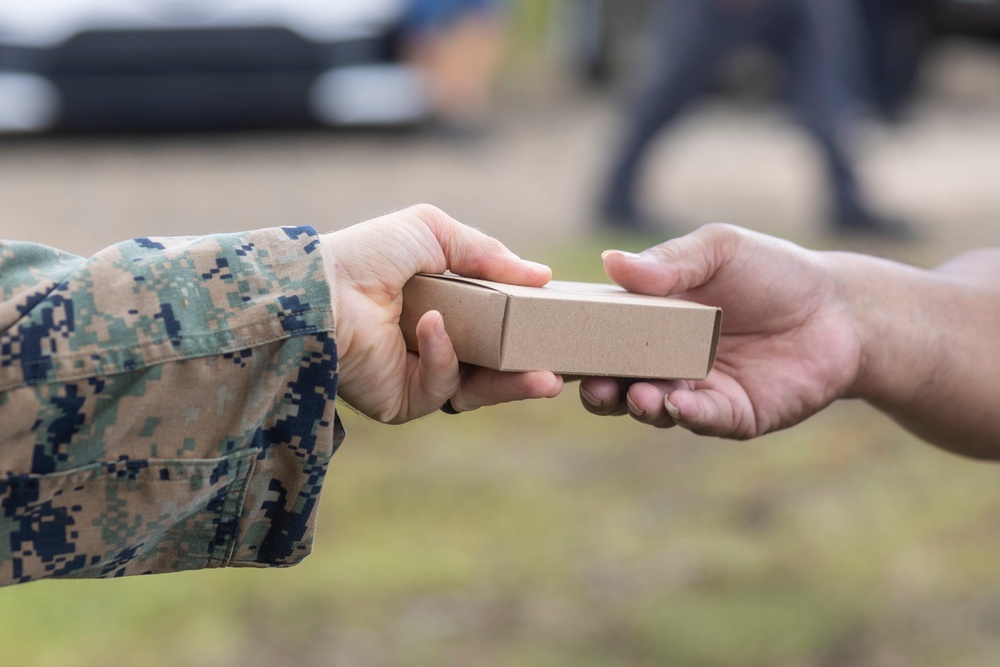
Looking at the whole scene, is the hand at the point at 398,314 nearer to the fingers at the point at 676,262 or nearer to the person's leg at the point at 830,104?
the fingers at the point at 676,262

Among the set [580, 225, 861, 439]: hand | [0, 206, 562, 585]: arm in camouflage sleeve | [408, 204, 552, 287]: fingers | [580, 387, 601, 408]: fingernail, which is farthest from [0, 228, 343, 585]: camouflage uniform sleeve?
[580, 225, 861, 439]: hand

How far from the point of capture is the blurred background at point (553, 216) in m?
2.84

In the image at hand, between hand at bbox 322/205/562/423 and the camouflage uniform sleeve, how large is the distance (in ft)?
0.43

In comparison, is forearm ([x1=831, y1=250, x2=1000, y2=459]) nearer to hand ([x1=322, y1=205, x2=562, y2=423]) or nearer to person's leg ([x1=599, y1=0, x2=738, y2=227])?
hand ([x1=322, y1=205, x2=562, y2=423])

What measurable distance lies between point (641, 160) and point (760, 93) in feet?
11.2

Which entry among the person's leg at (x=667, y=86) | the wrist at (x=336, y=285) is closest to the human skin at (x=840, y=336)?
the wrist at (x=336, y=285)

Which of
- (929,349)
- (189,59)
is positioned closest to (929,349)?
(929,349)

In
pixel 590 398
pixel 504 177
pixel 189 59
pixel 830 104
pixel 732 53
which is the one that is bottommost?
pixel 504 177

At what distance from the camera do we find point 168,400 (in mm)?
1366

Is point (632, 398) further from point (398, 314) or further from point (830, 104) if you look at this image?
point (830, 104)

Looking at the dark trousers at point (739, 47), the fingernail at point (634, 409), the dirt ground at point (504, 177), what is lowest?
the dirt ground at point (504, 177)

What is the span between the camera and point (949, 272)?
208cm

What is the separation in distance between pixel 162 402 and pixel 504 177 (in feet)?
18.7

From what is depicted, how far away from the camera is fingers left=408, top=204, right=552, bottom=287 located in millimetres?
1695
